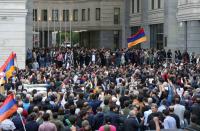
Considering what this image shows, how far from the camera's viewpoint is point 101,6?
7288 centimetres

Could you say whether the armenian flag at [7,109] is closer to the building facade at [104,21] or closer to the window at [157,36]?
the building facade at [104,21]

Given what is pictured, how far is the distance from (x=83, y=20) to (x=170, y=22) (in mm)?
24301

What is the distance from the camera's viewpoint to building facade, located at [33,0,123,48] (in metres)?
72.4

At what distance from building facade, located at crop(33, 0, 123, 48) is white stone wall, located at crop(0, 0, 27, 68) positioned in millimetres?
28348

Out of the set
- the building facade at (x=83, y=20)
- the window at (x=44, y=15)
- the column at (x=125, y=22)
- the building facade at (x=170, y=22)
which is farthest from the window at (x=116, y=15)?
the window at (x=44, y=15)

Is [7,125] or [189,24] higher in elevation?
[189,24]

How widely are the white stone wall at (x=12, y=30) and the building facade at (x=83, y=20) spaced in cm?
2835

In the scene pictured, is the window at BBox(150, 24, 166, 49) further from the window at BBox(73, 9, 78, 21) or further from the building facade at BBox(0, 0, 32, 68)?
the building facade at BBox(0, 0, 32, 68)

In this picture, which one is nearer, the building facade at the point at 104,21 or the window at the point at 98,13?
the building facade at the point at 104,21

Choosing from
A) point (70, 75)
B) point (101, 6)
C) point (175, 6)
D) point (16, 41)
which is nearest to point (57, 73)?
point (70, 75)

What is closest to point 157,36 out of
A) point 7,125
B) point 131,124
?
point 131,124

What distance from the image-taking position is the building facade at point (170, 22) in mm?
47906

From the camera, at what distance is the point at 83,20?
75.2 metres

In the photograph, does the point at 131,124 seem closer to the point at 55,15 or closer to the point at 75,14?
the point at 75,14
